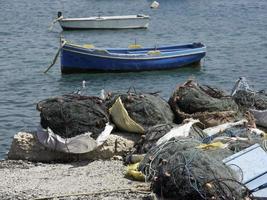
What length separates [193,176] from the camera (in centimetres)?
751

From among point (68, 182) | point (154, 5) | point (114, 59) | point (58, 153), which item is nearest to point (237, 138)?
point (68, 182)

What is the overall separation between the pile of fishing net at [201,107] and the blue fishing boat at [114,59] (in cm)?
1375

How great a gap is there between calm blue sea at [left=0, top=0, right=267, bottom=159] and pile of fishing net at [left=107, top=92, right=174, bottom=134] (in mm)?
4156

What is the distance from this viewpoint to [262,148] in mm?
8414

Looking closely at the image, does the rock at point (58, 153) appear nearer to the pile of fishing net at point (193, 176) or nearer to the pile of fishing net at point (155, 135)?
the pile of fishing net at point (155, 135)

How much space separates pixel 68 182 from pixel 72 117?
4.38ft

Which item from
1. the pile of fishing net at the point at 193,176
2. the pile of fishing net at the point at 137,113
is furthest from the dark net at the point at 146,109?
the pile of fishing net at the point at 193,176

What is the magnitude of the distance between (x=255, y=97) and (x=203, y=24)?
29.1 metres

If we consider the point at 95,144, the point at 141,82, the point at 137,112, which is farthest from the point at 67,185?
the point at 141,82

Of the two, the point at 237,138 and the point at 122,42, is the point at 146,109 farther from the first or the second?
the point at 122,42

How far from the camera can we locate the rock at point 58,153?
9633mm

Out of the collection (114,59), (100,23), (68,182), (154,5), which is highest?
(68,182)

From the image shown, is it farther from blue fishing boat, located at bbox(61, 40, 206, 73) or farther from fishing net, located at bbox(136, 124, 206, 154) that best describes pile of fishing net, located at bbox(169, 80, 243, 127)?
blue fishing boat, located at bbox(61, 40, 206, 73)

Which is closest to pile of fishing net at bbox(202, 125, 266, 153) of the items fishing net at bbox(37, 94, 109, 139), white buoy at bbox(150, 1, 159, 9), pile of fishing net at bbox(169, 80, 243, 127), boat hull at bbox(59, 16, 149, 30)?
pile of fishing net at bbox(169, 80, 243, 127)
